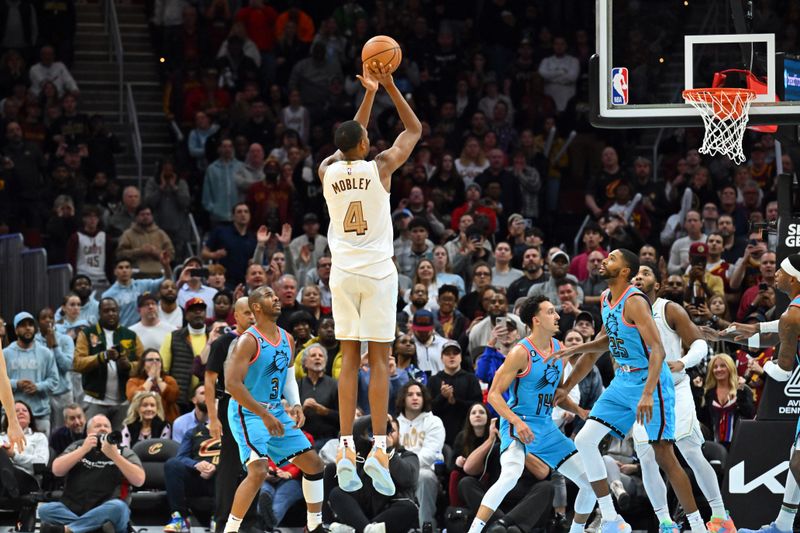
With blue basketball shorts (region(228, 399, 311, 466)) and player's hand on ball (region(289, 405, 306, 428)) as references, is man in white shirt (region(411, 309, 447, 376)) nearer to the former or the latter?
player's hand on ball (region(289, 405, 306, 428))

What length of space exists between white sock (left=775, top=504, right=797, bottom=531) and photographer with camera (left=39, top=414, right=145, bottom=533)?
616 cm

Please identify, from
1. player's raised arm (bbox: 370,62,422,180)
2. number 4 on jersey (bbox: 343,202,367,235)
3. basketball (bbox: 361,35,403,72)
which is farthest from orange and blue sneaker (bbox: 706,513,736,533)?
basketball (bbox: 361,35,403,72)

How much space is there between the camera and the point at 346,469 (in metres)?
10.1

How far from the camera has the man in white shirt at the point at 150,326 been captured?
16.5 metres

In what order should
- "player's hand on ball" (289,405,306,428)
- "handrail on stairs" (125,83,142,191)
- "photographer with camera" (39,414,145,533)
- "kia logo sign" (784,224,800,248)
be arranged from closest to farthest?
"player's hand on ball" (289,405,306,428), "kia logo sign" (784,224,800,248), "photographer with camera" (39,414,145,533), "handrail on stairs" (125,83,142,191)

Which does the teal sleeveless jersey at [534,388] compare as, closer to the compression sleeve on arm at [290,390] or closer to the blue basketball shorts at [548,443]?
the blue basketball shorts at [548,443]

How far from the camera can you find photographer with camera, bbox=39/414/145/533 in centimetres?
1426

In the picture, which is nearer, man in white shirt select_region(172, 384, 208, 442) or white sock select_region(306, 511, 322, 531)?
white sock select_region(306, 511, 322, 531)

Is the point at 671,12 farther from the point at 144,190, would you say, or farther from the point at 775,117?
the point at 775,117

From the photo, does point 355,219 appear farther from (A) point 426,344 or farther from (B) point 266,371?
(A) point 426,344

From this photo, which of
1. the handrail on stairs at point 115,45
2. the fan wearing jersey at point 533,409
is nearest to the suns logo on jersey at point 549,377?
the fan wearing jersey at point 533,409

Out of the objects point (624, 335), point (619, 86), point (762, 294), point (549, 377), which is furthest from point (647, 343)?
point (762, 294)

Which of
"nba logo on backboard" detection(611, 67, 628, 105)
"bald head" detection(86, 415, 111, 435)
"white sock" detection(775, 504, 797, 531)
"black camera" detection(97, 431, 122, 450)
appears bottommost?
"white sock" detection(775, 504, 797, 531)

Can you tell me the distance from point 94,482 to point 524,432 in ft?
15.5
